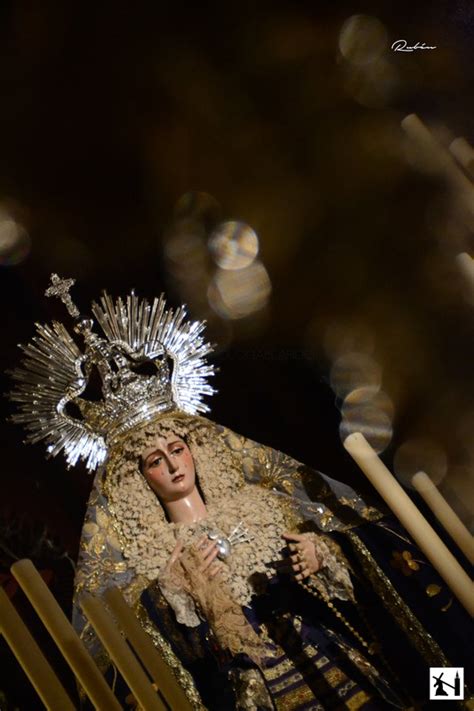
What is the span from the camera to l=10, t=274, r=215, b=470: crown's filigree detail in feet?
8.05

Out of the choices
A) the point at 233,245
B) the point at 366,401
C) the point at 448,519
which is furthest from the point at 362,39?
the point at 448,519

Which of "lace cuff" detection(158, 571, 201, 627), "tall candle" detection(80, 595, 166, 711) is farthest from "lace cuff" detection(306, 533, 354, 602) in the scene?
"tall candle" detection(80, 595, 166, 711)

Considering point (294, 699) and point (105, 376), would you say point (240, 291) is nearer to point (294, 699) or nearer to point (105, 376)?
point (105, 376)

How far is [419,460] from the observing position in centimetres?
267

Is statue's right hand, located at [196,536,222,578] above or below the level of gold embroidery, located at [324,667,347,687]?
above

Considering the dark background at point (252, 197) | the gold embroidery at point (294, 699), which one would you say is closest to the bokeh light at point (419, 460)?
the dark background at point (252, 197)

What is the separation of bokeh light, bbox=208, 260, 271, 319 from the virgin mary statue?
507 millimetres

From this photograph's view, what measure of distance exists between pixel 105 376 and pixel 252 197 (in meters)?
1.04

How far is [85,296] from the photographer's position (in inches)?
120

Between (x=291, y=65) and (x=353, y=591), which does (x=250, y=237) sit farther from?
(x=353, y=591)

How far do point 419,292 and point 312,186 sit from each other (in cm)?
63

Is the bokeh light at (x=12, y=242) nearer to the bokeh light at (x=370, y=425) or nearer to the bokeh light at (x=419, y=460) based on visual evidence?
the bokeh light at (x=370, y=425)

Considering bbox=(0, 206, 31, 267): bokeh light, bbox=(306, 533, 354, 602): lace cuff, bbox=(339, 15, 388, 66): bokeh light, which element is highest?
bbox=(0, 206, 31, 267): bokeh light
